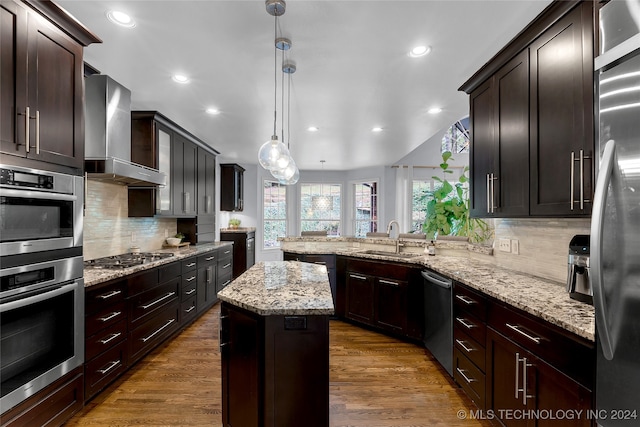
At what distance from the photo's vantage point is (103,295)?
223cm

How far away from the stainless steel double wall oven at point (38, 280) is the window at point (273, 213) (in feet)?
18.5

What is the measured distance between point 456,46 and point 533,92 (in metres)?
0.62

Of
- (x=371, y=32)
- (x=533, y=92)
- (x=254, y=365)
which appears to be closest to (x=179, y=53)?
(x=371, y=32)

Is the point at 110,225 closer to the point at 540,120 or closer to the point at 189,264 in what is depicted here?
the point at 189,264

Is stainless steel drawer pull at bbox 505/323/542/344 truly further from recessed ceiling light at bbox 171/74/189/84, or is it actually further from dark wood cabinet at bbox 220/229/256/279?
dark wood cabinet at bbox 220/229/256/279

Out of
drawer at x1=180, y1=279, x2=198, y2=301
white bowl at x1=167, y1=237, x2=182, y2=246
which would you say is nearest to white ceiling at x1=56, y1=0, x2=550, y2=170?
white bowl at x1=167, y1=237, x2=182, y2=246

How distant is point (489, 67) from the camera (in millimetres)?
2270

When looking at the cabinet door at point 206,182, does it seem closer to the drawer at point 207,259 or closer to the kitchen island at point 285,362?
the drawer at point 207,259

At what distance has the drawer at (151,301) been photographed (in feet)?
8.61

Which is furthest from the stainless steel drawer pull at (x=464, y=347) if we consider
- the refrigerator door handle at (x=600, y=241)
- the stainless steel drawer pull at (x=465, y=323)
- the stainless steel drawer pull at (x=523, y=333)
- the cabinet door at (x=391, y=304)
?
the refrigerator door handle at (x=600, y=241)

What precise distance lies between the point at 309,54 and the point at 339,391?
2.56 meters

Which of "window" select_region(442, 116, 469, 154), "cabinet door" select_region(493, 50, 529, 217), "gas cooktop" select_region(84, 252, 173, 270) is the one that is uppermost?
"window" select_region(442, 116, 469, 154)

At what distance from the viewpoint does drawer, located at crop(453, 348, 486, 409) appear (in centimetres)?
194

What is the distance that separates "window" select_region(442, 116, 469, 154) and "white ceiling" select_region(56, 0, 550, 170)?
4.34m
